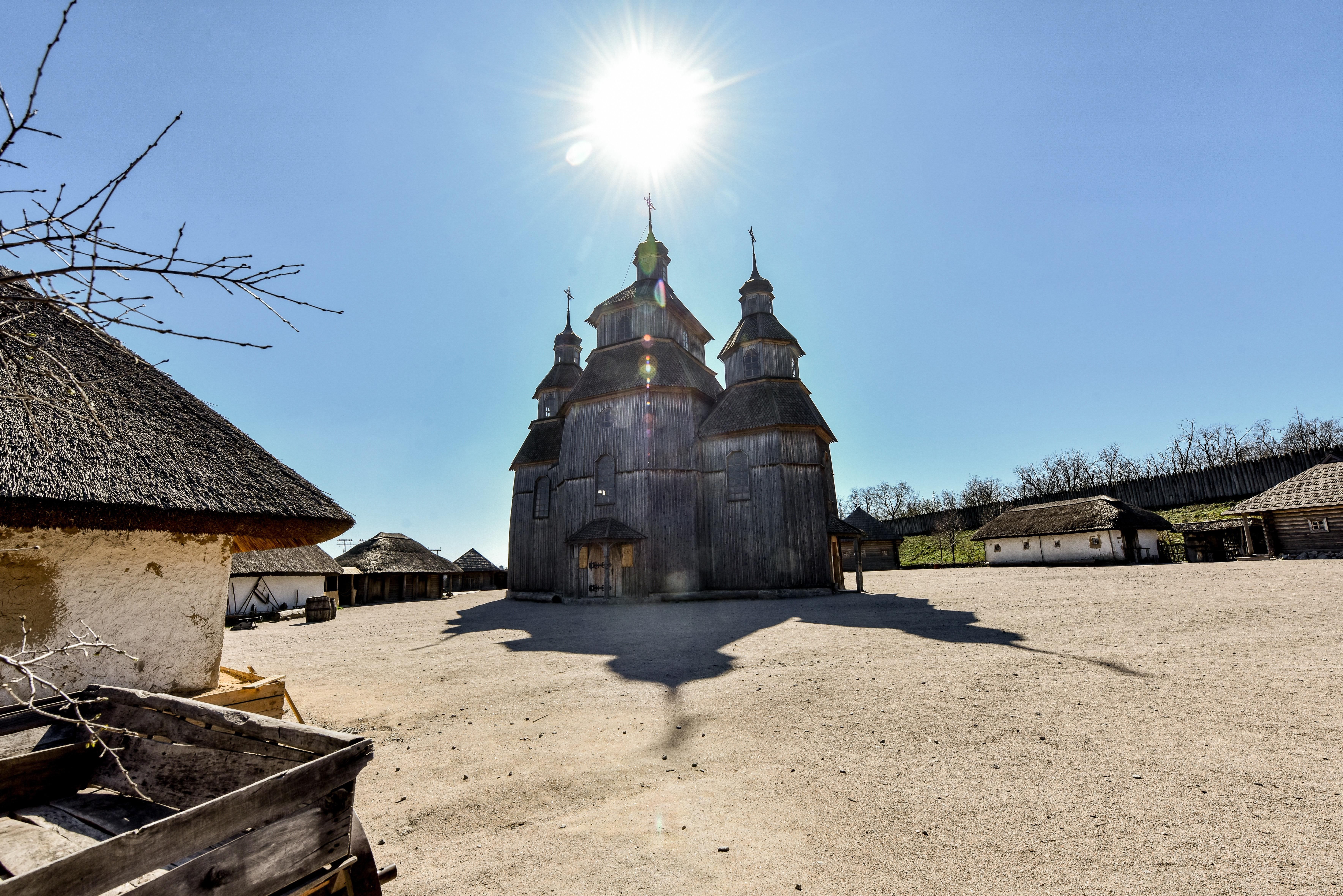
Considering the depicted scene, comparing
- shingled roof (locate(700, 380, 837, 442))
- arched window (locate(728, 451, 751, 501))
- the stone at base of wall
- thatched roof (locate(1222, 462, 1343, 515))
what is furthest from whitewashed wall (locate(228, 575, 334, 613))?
thatched roof (locate(1222, 462, 1343, 515))

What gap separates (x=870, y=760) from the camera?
4.57m

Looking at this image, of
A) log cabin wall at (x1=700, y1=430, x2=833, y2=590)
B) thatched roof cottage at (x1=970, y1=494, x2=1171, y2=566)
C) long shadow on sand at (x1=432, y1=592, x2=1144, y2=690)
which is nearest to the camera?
long shadow on sand at (x1=432, y1=592, x2=1144, y2=690)

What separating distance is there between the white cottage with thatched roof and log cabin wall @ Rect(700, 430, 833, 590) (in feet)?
53.9

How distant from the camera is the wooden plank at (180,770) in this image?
8.82 ft

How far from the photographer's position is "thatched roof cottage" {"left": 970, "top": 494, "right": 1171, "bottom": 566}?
30.0 metres

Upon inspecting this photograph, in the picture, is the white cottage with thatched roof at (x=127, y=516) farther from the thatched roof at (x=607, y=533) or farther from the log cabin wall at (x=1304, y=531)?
the log cabin wall at (x=1304, y=531)

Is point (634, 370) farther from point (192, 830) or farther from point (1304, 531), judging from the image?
point (1304, 531)

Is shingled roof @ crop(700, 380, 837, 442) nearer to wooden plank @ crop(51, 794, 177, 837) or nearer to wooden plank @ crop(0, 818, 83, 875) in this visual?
wooden plank @ crop(51, 794, 177, 837)

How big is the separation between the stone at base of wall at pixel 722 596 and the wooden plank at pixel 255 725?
59.5 feet

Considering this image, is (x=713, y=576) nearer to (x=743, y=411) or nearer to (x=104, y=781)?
(x=743, y=411)

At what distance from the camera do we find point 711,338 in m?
30.3

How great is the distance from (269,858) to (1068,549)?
38957 mm

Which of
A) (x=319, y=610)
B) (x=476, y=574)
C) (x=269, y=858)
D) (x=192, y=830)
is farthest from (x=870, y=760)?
(x=476, y=574)

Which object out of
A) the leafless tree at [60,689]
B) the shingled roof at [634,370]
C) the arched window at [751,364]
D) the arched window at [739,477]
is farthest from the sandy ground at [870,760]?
the arched window at [751,364]
